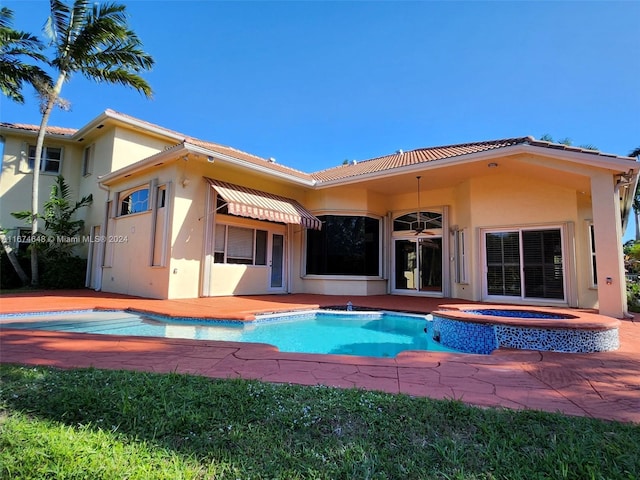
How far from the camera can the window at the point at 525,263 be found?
14672 mm

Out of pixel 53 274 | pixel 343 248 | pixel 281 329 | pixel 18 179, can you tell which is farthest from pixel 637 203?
pixel 18 179

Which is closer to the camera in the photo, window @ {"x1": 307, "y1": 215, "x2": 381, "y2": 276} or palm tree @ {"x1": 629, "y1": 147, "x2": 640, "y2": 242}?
window @ {"x1": 307, "y1": 215, "x2": 381, "y2": 276}

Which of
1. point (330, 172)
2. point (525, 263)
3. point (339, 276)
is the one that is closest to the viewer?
point (525, 263)

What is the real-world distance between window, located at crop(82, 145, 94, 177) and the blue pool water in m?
16.3

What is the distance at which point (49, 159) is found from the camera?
2431 centimetres

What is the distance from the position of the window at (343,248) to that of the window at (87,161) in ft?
56.4

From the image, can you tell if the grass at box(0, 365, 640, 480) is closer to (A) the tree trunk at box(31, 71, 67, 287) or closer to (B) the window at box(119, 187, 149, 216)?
(B) the window at box(119, 187, 149, 216)

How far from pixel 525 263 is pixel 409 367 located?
12.6 m

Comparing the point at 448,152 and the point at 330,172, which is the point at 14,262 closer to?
the point at 330,172

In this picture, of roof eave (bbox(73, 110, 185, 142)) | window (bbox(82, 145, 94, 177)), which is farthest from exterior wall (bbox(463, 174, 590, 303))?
window (bbox(82, 145, 94, 177))

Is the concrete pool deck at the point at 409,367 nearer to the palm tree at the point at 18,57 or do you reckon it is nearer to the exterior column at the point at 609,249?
the exterior column at the point at 609,249

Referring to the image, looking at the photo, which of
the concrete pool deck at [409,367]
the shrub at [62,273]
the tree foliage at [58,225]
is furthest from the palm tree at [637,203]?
the tree foliage at [58,225]

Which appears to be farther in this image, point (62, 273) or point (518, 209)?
point (62, 273)

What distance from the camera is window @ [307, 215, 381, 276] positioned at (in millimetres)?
19531
